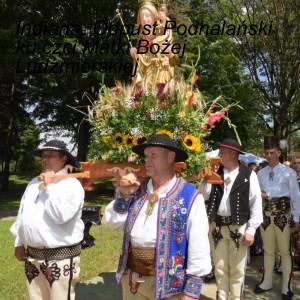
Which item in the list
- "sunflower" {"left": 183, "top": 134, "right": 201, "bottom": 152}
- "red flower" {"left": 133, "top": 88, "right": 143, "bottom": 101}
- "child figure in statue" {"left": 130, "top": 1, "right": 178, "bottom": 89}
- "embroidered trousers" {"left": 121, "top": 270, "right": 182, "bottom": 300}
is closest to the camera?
"embroidered trousers" {"left": 121, "top": 270, "right": 182, "bottom": 300}

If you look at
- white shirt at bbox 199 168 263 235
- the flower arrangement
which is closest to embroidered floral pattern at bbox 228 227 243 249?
white shirt at bbox 199 168 263 235

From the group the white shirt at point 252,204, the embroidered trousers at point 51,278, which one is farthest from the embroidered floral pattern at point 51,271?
the white shirt at point 252,204

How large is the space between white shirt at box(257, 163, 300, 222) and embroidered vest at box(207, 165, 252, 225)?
0.85m

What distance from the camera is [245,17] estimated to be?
16344 millimetres

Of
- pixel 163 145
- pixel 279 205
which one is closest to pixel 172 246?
pixel 163 145

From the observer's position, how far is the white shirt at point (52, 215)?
129 inches

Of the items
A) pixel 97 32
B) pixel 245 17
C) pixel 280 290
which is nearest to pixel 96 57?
pixel 97 32

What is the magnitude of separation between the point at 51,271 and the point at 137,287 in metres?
0.86

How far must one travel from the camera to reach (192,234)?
2697mm

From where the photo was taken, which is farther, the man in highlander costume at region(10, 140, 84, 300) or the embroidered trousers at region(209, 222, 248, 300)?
the embroidered trousers at region(209, 222, 248, 300)

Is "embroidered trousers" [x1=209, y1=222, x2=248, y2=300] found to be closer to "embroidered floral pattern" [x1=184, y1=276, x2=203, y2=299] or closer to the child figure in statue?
the child figure in statue

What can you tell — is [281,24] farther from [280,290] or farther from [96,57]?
[280,290]

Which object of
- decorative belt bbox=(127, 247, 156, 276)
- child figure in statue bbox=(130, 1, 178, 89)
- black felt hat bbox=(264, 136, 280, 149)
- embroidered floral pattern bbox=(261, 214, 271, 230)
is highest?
child figure in statue bbox=(130, 1, 178, 89)

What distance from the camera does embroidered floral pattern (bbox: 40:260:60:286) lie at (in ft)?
11.0
